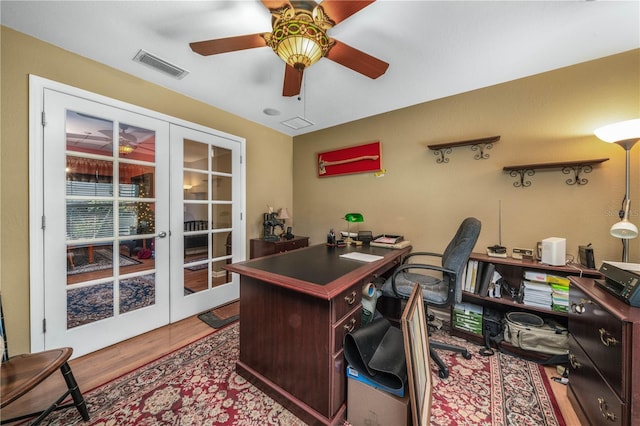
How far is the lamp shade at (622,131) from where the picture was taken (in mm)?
1529

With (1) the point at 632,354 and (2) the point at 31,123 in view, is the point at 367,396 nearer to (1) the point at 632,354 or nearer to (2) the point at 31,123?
(1) the point at 632,354

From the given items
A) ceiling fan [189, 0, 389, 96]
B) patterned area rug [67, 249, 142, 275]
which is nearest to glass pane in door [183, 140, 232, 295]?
patterned area rug [67, 249, 142, 275]

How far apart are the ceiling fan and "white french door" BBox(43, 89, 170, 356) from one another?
4.46ft

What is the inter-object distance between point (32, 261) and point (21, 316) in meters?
0.42

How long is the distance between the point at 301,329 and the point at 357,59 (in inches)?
69.8

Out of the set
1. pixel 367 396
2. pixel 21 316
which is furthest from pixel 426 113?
pixel 21 316

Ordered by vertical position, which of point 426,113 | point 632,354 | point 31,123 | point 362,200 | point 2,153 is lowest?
point 632,354

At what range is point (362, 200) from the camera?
3.21 metres

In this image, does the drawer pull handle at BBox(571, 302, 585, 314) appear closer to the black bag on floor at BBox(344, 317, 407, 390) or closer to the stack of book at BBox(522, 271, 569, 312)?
the stack of book at BBox(522, 271, 569, 312)

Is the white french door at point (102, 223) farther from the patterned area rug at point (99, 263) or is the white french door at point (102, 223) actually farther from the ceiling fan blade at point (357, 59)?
the ceiling fan blade at point (357, 59)

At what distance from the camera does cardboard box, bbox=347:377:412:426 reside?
3.65 feet

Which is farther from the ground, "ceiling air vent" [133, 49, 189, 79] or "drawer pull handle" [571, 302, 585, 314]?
"ceiling air vent" [133, 49, 189, 79]

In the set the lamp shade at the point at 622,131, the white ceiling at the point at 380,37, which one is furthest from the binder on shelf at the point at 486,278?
the white ceiling at the point at 380,37

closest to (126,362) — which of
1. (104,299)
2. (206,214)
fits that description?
(104,299)
